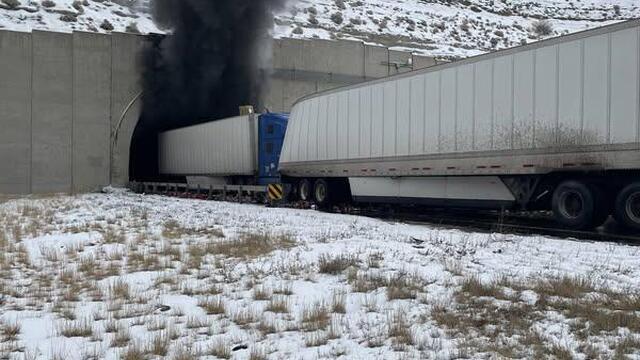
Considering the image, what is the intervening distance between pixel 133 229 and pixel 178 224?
952 mm

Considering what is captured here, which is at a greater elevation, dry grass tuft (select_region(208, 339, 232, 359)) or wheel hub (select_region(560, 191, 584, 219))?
wheel hub (select_region(560, 191, 584, 219))

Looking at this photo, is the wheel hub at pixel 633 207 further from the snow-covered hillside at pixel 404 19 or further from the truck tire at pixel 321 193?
the snow-covered hillside at pixel 404 19

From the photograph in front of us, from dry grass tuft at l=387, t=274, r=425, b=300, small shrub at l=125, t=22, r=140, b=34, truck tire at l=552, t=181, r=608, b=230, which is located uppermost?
small shrub at l=125, t=22, r=140, b=34

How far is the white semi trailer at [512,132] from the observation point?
11297 mm

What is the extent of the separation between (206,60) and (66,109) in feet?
25.0

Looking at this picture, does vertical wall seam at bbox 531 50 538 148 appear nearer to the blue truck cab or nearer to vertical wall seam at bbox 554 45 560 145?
vertical wall seam at bbox 554 45 560 145

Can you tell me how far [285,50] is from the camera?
36.8 metres

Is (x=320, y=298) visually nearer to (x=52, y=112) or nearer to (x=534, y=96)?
(x=534, y=96)

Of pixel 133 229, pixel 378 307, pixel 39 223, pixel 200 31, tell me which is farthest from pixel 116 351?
pixel 200 31

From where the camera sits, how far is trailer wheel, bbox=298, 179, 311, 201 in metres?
20.6

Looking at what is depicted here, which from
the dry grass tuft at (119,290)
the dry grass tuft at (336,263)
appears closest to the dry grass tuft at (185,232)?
the dry grass tuft at (336,263)

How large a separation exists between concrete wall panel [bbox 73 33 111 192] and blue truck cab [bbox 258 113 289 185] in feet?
40.2

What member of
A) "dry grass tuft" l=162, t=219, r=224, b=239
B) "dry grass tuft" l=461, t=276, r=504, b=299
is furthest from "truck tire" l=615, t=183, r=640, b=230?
"dry grass tuft" l=162, t=219, r=224, b=239

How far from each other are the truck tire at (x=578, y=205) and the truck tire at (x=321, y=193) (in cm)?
806
